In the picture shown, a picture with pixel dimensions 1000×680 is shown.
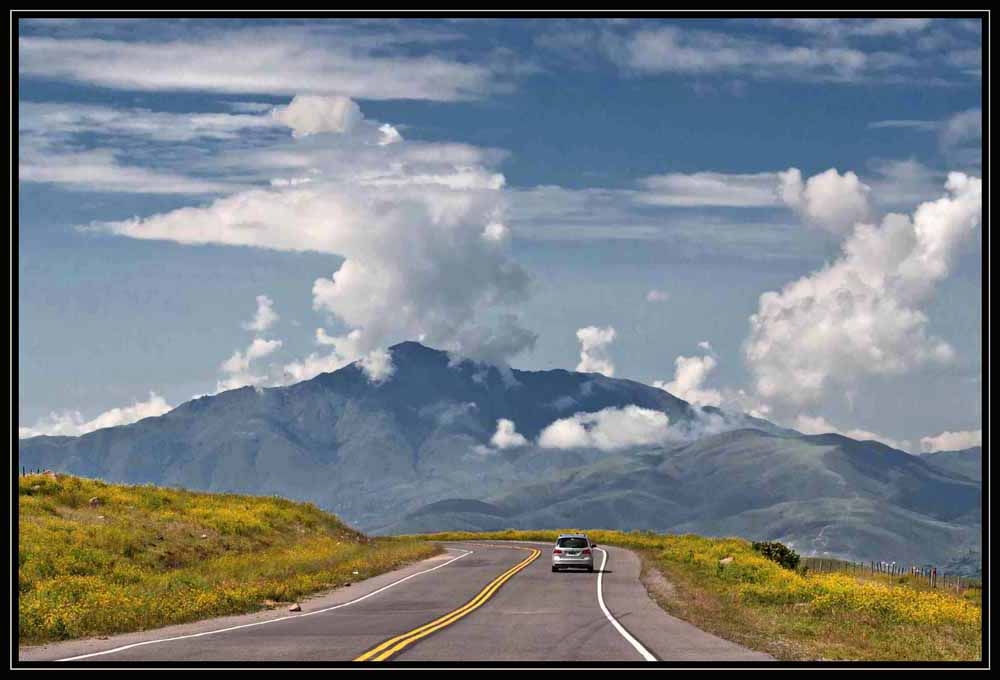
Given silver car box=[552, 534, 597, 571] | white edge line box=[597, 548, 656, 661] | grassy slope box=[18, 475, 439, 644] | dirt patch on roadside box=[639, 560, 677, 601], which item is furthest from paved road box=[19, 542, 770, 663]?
silver car box=[552, 534, 597, 571]

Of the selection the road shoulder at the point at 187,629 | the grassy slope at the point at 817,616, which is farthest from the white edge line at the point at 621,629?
the road shoulder at the point at 187,629

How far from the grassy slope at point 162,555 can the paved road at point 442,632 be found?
174 cm

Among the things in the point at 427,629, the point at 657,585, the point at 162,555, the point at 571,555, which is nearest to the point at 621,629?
the point at 427,629

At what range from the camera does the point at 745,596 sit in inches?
1736

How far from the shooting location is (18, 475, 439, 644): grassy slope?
111 ft

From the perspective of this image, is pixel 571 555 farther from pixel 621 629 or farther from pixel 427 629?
pixel 427 629

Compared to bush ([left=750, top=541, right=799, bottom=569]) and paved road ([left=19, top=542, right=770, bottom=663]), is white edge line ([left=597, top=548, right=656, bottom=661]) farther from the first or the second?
bush ([left=750, top=541, right=799, bottom=569])

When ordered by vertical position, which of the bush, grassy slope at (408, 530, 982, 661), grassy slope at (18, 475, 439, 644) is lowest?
the bush

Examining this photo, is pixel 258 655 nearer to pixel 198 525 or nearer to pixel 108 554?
pixel 108 554

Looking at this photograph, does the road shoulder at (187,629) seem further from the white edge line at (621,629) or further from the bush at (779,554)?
the bush at (779,554)

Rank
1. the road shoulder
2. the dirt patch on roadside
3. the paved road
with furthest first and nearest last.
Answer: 1. the dirt patch on roadside
2. the road shoulder
3. the paved road

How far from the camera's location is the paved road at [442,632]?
2456cm

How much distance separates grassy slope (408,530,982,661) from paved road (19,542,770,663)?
149 centimetres
